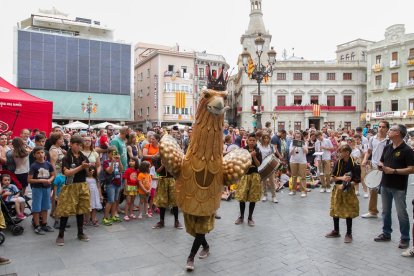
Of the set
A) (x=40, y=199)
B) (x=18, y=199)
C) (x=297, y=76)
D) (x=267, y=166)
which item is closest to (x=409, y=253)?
(x=267, y=166)

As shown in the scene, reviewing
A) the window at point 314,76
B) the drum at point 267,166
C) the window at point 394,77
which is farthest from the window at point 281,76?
the drum at point 267,166

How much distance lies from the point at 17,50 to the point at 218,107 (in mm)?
36877

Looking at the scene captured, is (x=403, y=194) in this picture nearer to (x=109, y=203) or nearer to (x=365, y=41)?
(x=109, y=203)

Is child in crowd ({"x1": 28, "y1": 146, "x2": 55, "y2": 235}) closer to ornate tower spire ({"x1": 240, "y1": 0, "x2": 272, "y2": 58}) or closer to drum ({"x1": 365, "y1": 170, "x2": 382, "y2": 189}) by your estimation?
drum ({"x1": 365, "y1": 170, "x2": 382, "y2": 189})

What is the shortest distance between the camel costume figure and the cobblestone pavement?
2.26 ft

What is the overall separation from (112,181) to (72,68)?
112 ft

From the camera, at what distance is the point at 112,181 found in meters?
6.59

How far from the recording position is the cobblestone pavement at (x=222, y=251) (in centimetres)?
434

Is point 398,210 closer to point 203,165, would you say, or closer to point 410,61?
point 203,165

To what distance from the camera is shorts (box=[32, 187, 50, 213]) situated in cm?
576

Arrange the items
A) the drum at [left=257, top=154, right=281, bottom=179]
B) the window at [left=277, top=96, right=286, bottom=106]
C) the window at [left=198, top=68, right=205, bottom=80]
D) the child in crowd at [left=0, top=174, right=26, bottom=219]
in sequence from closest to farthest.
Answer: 1. the child in crowd at [left=0, top=174, right=26, bottom=219]
2. the drum at [left=257, top=154, right=281, bottom=179]
3. the window at [left=277, top=96, right=286, bottom=106]
4. the window at [left=198, top=68, right=205, bottom=80]

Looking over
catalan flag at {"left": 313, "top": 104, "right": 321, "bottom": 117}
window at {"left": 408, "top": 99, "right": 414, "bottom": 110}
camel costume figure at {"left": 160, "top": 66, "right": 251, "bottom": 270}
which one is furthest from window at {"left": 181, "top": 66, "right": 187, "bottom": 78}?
camel costume figure at {"left": 160, "top": 66, "right": 251, "bottom": 270}

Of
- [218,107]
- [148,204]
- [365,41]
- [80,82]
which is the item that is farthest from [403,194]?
[365,41]

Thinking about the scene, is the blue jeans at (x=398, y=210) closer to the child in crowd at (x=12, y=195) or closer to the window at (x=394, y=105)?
the child in crowd at (x=12, y=195)
